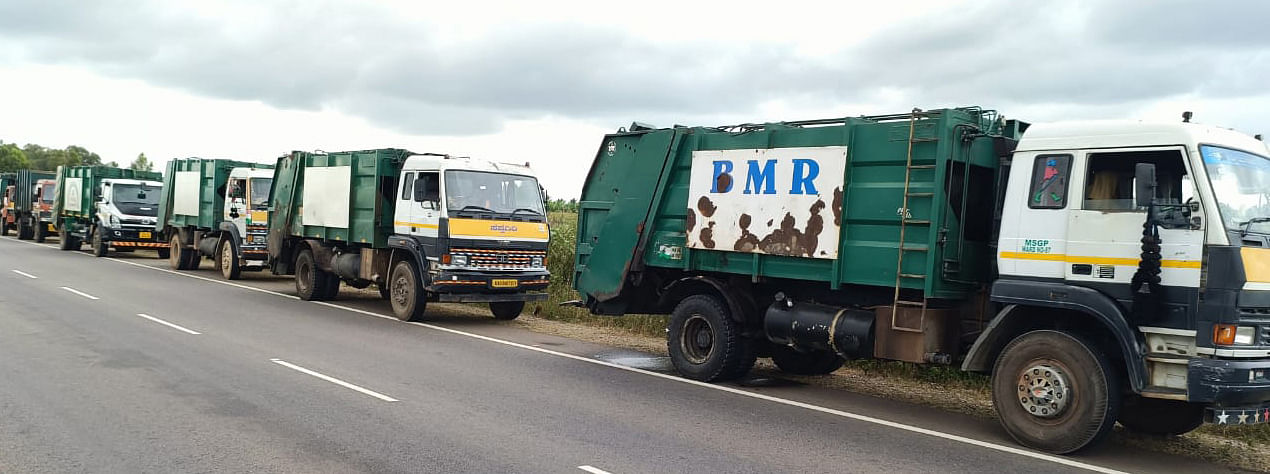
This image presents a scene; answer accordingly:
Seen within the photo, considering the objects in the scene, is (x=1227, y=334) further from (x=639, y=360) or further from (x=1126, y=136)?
(x=639, y=360)

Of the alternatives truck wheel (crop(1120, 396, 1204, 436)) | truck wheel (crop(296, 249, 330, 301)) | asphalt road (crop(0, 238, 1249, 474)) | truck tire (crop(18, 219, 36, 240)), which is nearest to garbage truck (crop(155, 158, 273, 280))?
truck wheel (crop(296, 249, 330, 301))

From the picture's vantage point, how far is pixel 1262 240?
650cm

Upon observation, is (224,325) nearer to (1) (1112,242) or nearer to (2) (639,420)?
(2) (639,420)

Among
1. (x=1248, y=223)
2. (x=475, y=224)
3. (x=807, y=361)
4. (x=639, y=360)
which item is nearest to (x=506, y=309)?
(x=475, y=224)

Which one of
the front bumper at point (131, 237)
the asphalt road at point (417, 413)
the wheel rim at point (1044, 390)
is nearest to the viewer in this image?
the asphalt road at point (417, 413)

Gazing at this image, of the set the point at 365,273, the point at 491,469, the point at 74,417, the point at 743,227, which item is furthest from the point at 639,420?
the point at 365,273

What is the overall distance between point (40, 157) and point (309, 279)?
135m

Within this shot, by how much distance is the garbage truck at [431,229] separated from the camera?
1417 cm

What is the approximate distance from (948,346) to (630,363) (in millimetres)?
4186

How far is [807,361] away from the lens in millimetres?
10617

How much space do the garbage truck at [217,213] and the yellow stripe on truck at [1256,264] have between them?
18.8 m

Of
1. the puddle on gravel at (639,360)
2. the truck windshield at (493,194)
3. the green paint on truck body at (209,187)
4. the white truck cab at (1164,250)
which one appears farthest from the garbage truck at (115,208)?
the white truck cab at (1164,250)

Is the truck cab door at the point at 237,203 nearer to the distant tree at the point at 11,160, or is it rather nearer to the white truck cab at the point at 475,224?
the white truck cab at the point at 475,224

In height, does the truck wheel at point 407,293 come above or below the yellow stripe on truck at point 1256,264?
below
